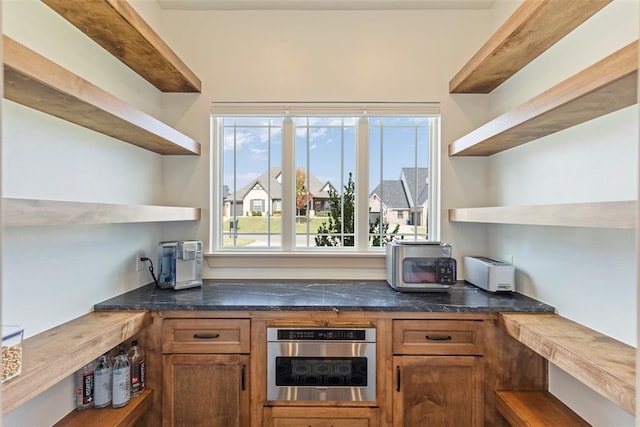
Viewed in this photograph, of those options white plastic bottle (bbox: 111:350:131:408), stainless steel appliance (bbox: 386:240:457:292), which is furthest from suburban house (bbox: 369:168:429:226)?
white plastic bottle (bbox: 111:350:131:408)

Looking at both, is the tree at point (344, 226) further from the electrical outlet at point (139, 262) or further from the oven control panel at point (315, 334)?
the electrical outlet at point (139, 262)

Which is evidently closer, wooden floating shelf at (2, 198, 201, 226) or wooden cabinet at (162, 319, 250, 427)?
wooden floating shelf at (2, 198, 201, 226)

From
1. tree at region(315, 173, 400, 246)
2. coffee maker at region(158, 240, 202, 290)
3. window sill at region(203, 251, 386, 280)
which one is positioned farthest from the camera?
tree at region(315, 173, 400, 246)

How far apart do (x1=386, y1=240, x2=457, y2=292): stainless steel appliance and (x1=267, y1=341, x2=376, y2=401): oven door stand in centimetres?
52

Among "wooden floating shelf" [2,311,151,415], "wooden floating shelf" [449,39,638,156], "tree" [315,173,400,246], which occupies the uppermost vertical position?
"wooden floating shelf" [449,39,638,156]

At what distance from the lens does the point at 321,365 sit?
184cm

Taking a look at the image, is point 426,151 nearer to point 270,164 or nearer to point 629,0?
point 270,164

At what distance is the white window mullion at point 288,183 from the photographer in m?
2.60

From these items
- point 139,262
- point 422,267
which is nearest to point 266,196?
point 139,262

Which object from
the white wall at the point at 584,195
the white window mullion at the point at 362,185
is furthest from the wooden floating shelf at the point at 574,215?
the white window mullion at the point at 362,185

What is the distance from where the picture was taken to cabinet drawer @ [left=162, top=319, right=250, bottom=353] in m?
1.85

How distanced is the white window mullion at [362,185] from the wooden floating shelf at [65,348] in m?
1.51

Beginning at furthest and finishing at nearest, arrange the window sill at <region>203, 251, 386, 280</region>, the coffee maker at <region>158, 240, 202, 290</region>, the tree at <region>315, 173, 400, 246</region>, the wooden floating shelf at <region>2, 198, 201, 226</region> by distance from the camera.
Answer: the tree at <region>315, 173, 400, 246</region>
the window sill at <region>203, 251, 386, 280</region>
the coffee maker at <region>158, 240, 202, 290</region>
the wooden floating shelf at <region>2, 198, 201, 226</region>

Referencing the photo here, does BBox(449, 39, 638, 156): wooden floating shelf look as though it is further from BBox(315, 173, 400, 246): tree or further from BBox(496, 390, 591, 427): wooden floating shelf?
BBox(496, 390, 591, 427): wooden floating shelf
